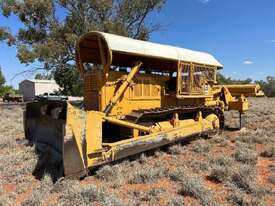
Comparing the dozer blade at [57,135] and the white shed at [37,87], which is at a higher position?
the white shed at [37,87]

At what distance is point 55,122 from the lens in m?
6.93

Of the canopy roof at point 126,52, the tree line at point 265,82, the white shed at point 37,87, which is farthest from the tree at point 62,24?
the tree line at point 265,82

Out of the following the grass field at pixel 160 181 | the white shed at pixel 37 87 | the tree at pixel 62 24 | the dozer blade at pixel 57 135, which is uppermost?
the tree at pixel 62 24

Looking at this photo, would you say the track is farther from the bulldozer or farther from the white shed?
the white shed

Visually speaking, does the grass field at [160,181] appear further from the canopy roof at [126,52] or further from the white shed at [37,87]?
the white shed at [37,87]

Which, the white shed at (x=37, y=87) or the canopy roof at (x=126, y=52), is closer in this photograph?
the canopy roof at (x=126, y=52)

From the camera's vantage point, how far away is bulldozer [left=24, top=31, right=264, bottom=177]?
566 cm

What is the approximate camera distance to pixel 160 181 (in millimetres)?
5727

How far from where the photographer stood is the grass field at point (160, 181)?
15.8 ft

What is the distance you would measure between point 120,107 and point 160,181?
8.07 feet

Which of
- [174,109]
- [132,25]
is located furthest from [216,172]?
[132,25]

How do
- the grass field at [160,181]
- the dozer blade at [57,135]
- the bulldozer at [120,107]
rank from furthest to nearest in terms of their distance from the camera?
the bulldozer at [120,107]
the dozer blade at [57,135]
the grass field at [160,181]

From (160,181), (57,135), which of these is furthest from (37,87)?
(160,181)

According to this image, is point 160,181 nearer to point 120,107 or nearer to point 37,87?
point 120,107
